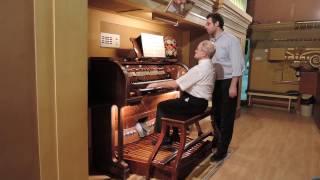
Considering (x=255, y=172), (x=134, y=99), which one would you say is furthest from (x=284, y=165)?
(x=134, y=99)

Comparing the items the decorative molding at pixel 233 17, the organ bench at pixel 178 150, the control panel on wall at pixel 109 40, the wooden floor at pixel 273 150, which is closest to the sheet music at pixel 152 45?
the control panel on wall at pixel 109 40

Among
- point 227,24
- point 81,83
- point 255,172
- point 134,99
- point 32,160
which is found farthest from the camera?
point 227,24

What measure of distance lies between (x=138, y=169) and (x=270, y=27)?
508 cm

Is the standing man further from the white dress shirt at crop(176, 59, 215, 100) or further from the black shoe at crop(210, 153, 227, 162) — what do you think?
the white dress shirt at crop(176, 59, 215, 100)

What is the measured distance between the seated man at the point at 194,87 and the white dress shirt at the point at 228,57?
366 mm

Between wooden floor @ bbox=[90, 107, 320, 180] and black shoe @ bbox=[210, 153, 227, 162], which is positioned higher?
black shoe @ bbox=[210, 153, 227, 162]

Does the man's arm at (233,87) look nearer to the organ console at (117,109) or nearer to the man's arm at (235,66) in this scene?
the man's arm at (235,66)

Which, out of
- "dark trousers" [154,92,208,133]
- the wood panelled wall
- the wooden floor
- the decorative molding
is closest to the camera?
"dark trousers" [154,92,208,133]

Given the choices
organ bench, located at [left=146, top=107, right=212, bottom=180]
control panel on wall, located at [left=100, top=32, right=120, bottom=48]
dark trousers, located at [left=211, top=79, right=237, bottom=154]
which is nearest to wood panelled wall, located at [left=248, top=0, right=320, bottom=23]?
dark trousers, located at [left=211, top=79, right=237, bottom=154]

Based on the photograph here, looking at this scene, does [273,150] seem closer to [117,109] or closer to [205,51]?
[205,51]

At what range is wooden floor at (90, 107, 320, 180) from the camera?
8.07ft

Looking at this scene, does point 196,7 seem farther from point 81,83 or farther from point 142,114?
point 81,83

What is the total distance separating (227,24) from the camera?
12.9ft

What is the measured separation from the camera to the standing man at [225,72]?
101 inches
